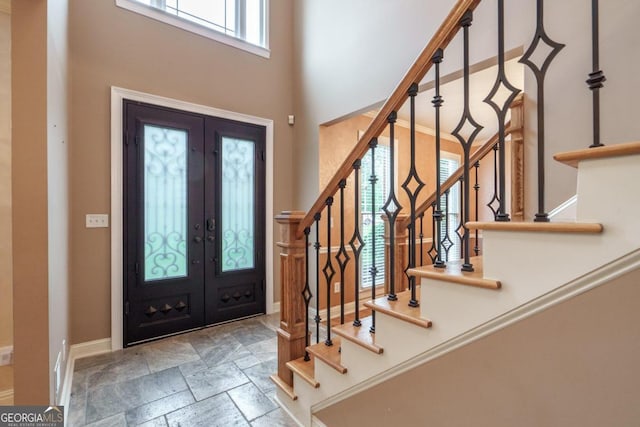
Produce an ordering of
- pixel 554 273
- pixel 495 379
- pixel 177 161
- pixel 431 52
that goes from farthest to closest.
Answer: pixel 177 161 → pixel 431 52 → pixel 495 379 → pixel 554 273

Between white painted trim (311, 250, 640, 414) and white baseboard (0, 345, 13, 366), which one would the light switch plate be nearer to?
white baseboard (0, 345, 13, 366)

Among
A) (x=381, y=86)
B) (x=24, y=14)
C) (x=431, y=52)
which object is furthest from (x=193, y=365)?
(x=381, y=86)

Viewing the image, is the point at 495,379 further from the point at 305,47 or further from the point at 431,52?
the point at 305,47

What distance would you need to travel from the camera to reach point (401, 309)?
118 cm

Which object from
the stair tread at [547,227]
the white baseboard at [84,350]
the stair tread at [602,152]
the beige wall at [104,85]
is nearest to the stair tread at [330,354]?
the stair tread at [547,227]

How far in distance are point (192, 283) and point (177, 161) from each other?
49.2 inches

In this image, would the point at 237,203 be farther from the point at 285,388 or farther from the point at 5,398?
the point at 5,398

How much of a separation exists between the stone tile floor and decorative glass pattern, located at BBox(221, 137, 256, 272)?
86 centimetres

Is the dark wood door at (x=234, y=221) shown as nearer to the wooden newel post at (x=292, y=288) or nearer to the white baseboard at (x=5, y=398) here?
the white baseboard at (x=5, y=398)

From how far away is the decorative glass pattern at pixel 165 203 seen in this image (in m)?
2.77

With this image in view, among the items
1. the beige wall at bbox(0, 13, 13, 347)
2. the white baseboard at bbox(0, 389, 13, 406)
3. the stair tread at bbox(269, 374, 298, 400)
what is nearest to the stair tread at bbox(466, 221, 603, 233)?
the stair tread at bbox(269, 374, 298, 400)

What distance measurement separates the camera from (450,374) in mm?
1109

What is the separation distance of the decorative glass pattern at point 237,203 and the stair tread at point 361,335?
210cm

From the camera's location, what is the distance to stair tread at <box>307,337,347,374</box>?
1416 millimetres
